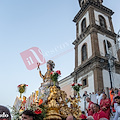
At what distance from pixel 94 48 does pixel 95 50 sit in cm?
47

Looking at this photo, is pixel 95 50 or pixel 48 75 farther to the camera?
pixel 95 50

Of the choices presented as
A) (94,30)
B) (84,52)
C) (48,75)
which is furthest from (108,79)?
(48,75)

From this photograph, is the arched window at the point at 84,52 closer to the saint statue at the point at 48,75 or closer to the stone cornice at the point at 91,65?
the stone cornice at the point at 91,65

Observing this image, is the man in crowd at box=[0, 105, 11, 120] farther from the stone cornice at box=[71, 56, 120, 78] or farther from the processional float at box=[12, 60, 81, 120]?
the stone cornice at box=[71, 56, 120, 78]

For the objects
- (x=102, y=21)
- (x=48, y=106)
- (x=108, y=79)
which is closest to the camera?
(x=48, y=106)

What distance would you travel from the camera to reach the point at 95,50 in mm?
23047

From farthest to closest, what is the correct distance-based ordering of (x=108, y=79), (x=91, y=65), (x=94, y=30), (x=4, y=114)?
(x=94, y=30) → (x=91, y=65) → (x=108, y=79) → (x=4, y=114)

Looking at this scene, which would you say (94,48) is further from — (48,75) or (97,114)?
(97,114)

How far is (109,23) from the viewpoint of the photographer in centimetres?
2972

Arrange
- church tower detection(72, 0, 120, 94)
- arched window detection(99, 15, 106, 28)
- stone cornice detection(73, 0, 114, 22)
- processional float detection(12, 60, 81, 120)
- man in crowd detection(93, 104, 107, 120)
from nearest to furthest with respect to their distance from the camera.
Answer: processional float detection(12, 60, 81, 120), man in crowd detection(93, 104, 107, 120), church tower detection(72, 0, 120, 94), arched window detection(99, 15, 106, 28), stone cornice detection(73, 0, 114, 22)

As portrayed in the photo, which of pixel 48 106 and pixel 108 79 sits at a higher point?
pixel 108 79

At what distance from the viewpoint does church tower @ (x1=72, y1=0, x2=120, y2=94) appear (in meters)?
20.9

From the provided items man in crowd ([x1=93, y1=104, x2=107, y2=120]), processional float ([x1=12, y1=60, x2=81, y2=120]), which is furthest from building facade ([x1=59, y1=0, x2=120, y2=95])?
processional float ([x1=12, y1=60, x2=81, y2=120])

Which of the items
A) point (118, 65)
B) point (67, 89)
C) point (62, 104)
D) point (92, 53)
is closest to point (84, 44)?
point (92, 53)
